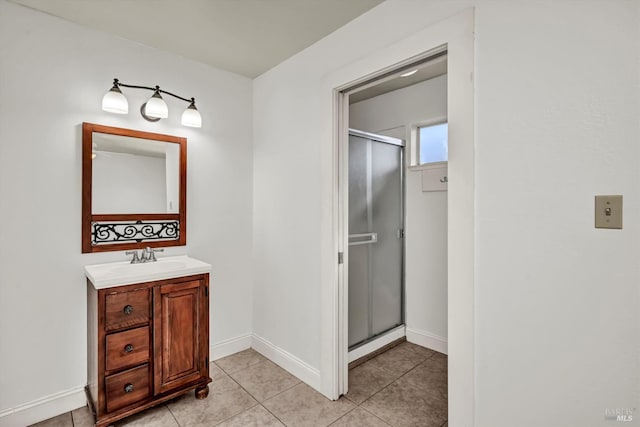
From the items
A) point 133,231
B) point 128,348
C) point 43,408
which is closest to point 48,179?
point 133,231

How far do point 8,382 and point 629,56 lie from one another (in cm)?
331

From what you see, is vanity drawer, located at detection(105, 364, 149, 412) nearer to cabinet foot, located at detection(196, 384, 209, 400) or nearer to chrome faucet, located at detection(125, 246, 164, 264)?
cabinet foot, located at detection(196, 384, 209, 400)

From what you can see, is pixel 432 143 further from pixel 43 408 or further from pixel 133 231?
pixel 43 408

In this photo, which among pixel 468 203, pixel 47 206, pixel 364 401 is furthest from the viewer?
pixel 364 401

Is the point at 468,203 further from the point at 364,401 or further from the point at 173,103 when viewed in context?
the point at 173,103

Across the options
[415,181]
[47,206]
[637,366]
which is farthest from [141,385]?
[415,181]

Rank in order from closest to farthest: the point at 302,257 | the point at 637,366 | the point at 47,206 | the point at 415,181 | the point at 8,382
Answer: the point at 637,366
the point at 8,382
the point at 47,206
the point at 302,257
the point at 415,181

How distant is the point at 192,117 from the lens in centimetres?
237

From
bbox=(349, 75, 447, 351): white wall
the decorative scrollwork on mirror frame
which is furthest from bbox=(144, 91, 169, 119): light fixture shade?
bbox=(349, 75, 447, 351): white wall

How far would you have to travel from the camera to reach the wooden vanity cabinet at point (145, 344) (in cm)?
175

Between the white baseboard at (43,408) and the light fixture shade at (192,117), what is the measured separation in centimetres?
193

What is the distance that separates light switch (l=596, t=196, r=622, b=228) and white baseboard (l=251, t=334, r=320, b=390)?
1866mm

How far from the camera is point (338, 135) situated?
6.96ft

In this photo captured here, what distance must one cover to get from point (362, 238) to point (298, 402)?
4.36 feet
